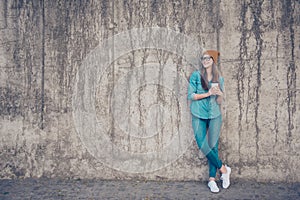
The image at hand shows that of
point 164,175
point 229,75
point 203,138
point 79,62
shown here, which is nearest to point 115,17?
point 79,62

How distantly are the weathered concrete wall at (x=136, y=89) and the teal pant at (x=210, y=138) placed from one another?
240mm

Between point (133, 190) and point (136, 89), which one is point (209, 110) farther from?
point (133, 190)

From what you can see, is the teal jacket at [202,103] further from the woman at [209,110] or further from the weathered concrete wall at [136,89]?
the weathered concrete wall at [136,89]

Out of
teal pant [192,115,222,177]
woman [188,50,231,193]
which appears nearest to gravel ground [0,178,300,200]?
woman [188,50,231,193]

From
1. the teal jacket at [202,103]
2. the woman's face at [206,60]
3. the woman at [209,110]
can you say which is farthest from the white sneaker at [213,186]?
the woman's face at [206,60]

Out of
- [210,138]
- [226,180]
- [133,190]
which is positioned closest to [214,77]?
[210,138]

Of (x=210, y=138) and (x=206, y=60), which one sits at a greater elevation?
(x=206, y=60)

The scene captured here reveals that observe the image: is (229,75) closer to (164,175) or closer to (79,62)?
(164,175)

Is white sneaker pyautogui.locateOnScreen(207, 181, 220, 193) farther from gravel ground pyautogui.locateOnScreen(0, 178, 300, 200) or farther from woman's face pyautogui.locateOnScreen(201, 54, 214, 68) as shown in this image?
woman's face pyautogui.locateOnScreen(201, 54, 214, 68)

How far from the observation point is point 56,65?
4508mm

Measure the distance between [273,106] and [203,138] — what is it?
109 centimetres

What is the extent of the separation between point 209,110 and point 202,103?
129 mm

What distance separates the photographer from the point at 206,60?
13.4 feet

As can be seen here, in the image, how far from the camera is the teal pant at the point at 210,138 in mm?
4145
